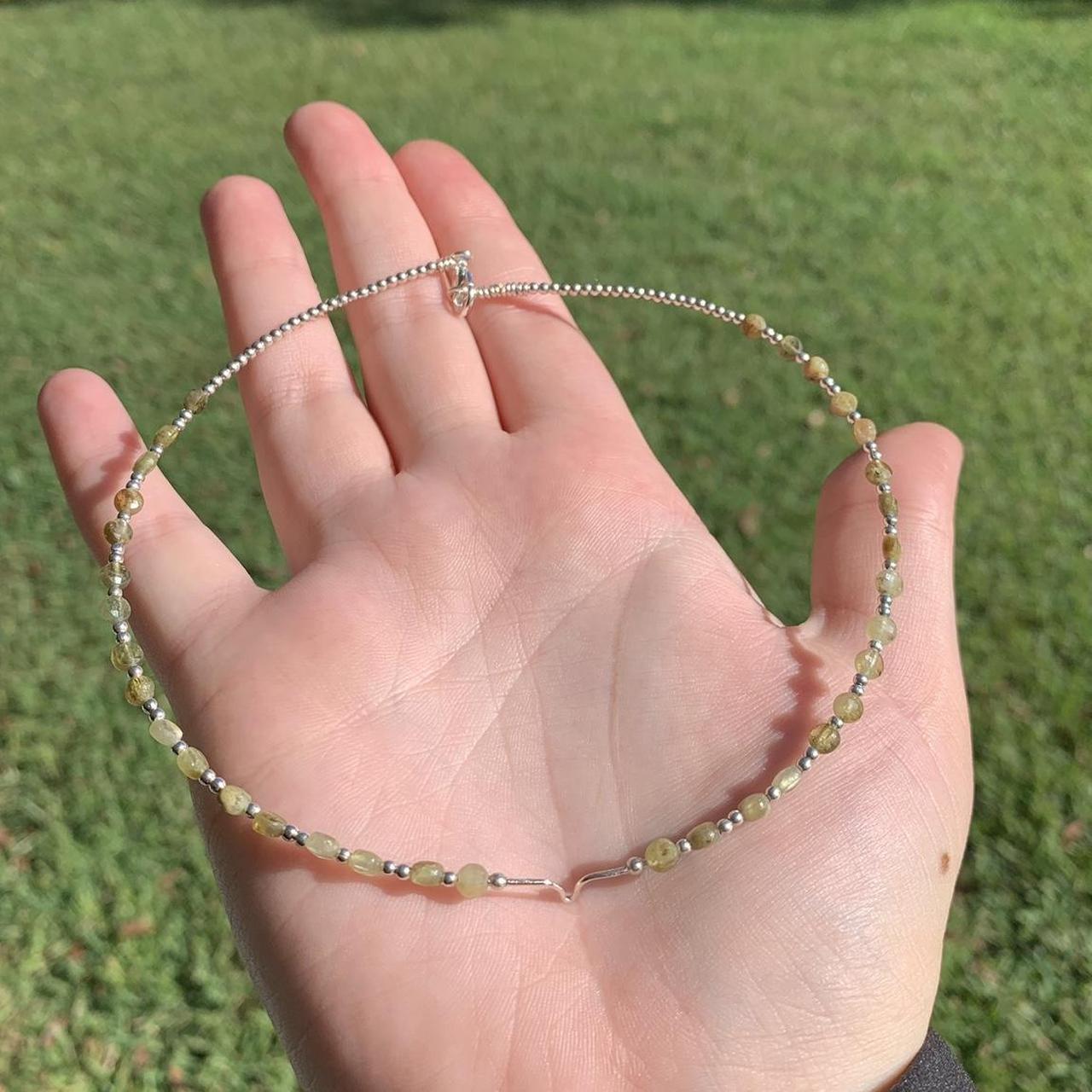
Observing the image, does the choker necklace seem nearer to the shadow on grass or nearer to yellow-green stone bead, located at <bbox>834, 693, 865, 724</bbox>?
yellow-green stone bead, located at <bbox>834, 693, 865, 724</bbox>

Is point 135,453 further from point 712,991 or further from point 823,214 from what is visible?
point 823,214

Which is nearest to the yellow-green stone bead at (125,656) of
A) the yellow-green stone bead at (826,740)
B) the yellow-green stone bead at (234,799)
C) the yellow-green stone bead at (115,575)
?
the yellow-green stone bead at (115,575)

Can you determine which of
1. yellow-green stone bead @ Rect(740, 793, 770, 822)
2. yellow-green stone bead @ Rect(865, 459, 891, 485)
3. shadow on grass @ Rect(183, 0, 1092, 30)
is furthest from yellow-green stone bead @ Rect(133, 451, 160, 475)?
shadow on grass @ Rect(183, 0, 1092, 30)

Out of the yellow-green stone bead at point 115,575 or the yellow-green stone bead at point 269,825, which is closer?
the yellow-green stone bead at point 269,825

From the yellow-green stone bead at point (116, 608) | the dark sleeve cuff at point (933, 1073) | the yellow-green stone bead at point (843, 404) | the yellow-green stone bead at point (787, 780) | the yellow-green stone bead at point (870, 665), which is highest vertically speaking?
the yellow-green stone bead at point (843, 404)

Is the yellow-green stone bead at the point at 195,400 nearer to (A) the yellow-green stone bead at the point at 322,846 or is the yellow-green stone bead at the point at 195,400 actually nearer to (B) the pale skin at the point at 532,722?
(B) the pale skin at the point at 532,722

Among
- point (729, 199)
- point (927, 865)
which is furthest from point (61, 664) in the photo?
point (729, 199)
